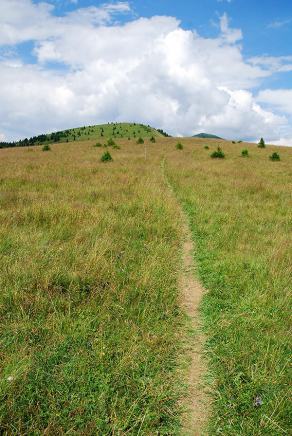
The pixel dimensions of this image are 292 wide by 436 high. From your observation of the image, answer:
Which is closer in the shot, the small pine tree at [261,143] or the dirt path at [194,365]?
the dirt path at [194,365]

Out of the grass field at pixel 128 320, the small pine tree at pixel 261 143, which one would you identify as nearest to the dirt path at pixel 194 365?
the grass field at pixel 128 320

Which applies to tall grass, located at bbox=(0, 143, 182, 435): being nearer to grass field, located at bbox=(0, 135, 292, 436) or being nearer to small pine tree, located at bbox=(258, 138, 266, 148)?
grass field, located at bbox=(0, 135, 292, 436)

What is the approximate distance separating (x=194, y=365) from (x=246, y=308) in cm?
159

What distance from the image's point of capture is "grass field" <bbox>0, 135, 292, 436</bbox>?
133 inches

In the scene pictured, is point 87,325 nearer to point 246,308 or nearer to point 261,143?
point 246,308

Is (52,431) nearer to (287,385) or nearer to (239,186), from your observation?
(287,385)

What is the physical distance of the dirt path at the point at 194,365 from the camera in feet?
11.2

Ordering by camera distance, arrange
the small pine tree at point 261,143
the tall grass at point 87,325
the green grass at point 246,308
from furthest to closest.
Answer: the small pine tree at point 261,143, the green grass at point 246,308, the tall grass at point 87,325

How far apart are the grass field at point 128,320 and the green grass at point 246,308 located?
0.02 meters

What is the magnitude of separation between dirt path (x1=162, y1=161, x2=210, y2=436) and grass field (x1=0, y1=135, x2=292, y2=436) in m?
0.13

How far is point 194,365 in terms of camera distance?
4.16 metres

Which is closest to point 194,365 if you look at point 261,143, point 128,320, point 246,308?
point 128,320

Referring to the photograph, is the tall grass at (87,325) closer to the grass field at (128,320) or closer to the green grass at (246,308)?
the grass field at (128,320)

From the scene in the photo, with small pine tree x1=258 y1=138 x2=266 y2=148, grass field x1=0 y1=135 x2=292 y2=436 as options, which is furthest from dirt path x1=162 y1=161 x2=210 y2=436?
small pine tree x1=258 y1=138 x2=266 y2=148
